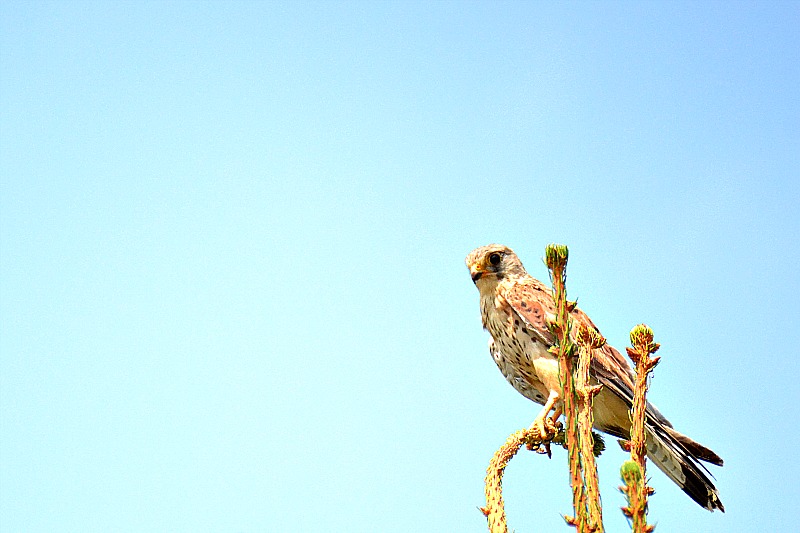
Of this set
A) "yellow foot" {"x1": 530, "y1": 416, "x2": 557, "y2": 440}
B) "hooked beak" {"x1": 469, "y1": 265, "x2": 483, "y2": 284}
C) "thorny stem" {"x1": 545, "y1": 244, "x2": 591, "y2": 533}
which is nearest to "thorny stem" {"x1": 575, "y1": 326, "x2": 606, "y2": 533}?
"thorny stem" {"x1": 545, "y1": 244, "x2": 591, "y2": 533}

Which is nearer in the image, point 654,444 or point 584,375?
point 584,375

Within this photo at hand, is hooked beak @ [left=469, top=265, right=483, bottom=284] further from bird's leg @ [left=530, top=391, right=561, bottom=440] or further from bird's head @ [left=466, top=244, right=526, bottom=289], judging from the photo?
bird's leg @ [left=530, top=391, right=561, bottom=440]

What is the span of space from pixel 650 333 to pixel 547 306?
2.16 metres

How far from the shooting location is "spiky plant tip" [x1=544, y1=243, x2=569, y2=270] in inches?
110

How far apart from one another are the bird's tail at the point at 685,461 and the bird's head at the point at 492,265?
4.78 feet

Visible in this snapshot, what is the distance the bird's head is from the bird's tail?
57.4 inches

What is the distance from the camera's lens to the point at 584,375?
2.78 m

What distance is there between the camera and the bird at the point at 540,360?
177 inches

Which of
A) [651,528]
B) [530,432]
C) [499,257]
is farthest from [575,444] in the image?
[499,257]

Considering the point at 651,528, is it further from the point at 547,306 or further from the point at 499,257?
the point at 499,257

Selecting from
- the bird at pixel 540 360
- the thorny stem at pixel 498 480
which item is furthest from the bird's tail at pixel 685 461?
the thorny stem at pixel 498 480

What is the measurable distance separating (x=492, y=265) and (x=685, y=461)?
1771 millimetres

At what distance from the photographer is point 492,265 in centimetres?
553

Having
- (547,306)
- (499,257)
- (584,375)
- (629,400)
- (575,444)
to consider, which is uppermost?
(499,257)
